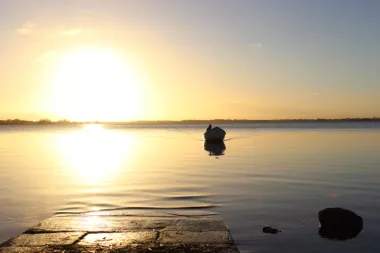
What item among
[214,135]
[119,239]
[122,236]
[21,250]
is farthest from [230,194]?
[214,135]

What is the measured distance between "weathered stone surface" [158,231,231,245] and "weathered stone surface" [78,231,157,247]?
1.06 feet

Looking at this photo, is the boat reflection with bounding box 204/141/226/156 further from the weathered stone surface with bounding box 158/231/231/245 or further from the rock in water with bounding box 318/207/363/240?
the weathered stone surface with bounding box 158/231/231/245

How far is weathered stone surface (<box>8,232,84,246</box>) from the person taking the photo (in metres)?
10.9

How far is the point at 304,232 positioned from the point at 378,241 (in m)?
2.07

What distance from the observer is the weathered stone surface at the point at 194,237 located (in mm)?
10961

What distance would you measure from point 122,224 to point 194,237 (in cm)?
260

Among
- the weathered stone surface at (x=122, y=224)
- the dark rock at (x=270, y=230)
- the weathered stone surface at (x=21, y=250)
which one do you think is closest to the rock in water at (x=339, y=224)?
the dark rock at (x=270, y=230)

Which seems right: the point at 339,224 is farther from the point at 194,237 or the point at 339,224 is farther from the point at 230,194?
the point at 230,194

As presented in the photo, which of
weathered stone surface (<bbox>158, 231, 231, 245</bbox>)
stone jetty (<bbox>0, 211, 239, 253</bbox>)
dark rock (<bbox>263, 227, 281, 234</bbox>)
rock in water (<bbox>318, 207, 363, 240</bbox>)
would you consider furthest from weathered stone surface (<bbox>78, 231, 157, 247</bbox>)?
rock in water (<bbox>318, 207, 363, 240</bbox>)

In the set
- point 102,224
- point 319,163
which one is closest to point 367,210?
point 102,224

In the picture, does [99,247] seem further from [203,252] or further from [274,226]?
[274,226]

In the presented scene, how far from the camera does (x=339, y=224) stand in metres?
13.1

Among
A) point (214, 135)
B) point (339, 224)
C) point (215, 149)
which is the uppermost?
point (214, 135)

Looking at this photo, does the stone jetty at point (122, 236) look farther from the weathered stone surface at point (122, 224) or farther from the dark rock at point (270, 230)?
the dark rock at point (270, 230)
